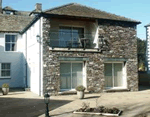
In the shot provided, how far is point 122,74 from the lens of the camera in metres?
18.4

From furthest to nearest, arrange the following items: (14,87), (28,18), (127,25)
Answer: (28,18) → (14,87) → (127,25)

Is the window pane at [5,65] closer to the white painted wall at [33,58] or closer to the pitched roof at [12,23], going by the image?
the white painted wall at [33,58]

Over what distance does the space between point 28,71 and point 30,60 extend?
57.0 inches

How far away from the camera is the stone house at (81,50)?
1591 cm

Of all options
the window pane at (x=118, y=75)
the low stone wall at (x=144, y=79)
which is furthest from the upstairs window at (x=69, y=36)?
the low stone wall at (x=144, y=79)

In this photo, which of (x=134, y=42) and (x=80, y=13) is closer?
(x=80, y=13)

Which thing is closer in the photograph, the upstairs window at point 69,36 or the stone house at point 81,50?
the stone house at point 81,50

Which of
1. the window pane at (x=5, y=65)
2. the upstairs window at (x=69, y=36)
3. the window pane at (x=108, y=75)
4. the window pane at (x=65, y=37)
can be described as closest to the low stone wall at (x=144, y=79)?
the window pane at (x=108, y=75)

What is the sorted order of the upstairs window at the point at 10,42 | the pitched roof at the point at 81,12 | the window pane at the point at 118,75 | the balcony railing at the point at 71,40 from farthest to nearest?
the upstairs window at the point at 10,42 < the window pane at the point at 118,75 < the balcony railing at the point at 71,40 < the pitched roof at the point at 81,12

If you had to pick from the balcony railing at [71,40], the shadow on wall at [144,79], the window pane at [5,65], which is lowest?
the shadow on wall at [144,79]

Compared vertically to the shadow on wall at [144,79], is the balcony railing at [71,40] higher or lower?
higher

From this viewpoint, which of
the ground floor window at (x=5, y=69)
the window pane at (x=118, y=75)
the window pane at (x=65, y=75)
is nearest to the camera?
the window pane at (x=65, y=75)

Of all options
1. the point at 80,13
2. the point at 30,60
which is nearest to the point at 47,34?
the point at 80,13

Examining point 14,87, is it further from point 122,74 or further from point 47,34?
point 122,74
